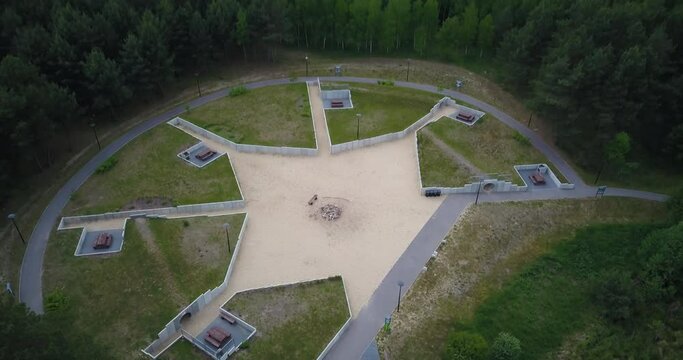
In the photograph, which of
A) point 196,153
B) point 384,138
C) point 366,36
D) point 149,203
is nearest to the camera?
point 149,203

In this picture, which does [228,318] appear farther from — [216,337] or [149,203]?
[149,203]

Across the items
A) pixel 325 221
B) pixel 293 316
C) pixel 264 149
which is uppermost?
pixel 264 149

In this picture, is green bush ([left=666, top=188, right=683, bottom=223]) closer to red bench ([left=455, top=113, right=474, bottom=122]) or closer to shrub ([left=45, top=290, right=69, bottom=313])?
red bench ([left=455, top=113, right=474, bottom=122])

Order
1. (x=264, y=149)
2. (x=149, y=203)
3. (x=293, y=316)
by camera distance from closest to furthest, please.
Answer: (x=293, y=316) → (x=149, y=203) → (x=264, y=149)

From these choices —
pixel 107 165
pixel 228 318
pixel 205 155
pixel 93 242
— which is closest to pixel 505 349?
pixel 228 318

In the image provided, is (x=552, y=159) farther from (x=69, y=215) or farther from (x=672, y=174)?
(x=69, y=215)

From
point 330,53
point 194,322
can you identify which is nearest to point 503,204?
point 194,322
